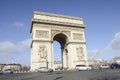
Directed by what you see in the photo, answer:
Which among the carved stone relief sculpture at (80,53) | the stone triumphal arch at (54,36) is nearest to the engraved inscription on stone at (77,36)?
the stone triumphal arch at (54,36)

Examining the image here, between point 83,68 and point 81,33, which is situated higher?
point 81,33

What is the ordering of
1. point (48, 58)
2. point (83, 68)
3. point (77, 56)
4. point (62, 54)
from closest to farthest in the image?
1. point (83, 68)
2. point (48, 58)
3. point (77, 56)
4. point (62, 54)

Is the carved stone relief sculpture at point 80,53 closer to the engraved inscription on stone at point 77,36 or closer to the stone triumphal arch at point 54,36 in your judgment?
the stone triumphal arch at point 54,36

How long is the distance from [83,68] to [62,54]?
34.0 ft

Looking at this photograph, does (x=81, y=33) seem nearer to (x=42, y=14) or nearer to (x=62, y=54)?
(x=62, y=54)

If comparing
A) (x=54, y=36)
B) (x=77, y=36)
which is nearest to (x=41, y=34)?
(x=54, y=36)

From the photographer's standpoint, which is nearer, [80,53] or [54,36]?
[80,53]

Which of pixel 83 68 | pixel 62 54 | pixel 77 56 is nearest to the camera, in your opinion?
pixel 83 68

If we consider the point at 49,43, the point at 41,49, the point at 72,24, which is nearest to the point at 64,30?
the point at 72,24

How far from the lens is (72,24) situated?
124 feet

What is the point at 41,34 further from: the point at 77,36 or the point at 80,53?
the point at 80,53

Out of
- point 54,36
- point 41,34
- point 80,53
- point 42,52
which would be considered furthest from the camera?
point 54,36

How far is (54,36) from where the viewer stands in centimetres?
3691

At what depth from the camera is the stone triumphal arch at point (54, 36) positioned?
3329 cm
